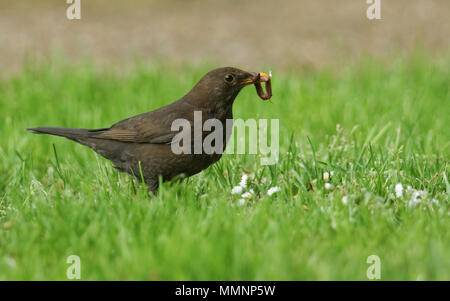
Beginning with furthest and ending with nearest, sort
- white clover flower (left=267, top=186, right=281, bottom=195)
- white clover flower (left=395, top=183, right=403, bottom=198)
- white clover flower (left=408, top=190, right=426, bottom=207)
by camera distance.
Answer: white clover flower (left=267, top=186, right=281, bottom=195) < white clover flower (left=395, top=183, right=403, bottom=198) < white clover flower (left=408, top=190, right=426, bottom=207)

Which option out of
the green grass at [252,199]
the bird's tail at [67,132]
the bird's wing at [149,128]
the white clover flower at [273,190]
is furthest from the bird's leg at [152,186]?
the white clover flower at [273,190]

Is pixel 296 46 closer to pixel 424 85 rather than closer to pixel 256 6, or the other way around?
pixel 256 6

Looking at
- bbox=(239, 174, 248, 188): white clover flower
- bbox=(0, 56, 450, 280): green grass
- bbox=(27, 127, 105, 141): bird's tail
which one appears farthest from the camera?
bbox=(27, 127, 105, 141): bird's tail

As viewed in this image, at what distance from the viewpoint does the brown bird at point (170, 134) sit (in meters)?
4.57

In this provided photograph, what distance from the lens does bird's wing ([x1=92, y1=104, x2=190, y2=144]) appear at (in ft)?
15.4

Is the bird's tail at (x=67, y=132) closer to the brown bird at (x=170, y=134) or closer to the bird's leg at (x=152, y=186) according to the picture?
the brown bird at (x=170, y=134)

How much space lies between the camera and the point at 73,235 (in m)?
3.71

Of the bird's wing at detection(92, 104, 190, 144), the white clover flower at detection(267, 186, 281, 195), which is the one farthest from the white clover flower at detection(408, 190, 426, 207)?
the bird's wing at detection(92, 104, 190, 144)

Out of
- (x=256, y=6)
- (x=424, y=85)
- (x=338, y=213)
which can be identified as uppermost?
(x=256, y=6)

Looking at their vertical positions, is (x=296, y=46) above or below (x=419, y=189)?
above

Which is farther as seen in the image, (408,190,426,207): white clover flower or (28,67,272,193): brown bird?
(28,67,272,193): brown bird

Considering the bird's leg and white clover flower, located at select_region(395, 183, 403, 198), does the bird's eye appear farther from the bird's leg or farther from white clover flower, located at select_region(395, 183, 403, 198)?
white clover flower, located at select_region(395, 183, 403, 198)

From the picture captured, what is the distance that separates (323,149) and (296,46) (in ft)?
15.1
